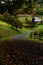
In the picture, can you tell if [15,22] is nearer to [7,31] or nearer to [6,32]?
[7,31]

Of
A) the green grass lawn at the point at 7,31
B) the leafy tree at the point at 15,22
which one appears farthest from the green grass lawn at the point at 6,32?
the leafy tree at the point at 15,22

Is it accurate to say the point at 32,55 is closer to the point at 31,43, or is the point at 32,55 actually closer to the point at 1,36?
the point at 31,43

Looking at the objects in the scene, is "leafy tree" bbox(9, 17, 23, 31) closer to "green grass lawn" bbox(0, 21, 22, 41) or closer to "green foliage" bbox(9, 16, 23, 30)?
"green foliage" bbox(9, 16, 23, 30)

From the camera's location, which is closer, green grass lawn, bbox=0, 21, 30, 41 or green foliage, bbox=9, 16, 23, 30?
green grass lawn, bbox=0, 21, 30, 41

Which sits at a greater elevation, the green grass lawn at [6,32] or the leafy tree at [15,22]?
the leafy tree at [15,22]

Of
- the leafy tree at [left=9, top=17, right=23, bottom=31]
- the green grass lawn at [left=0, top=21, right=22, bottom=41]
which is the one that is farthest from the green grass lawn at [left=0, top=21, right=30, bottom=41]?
the leafy tree at [left=9, top=17, right=23, bottom=31]

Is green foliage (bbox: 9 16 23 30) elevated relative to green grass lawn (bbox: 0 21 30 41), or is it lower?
elevated

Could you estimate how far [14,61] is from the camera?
29.4 feet

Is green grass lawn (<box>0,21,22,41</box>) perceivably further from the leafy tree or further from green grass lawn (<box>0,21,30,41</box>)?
the leafy tree

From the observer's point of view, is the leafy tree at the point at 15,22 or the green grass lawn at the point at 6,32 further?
the leafy tree at the point at 15,22

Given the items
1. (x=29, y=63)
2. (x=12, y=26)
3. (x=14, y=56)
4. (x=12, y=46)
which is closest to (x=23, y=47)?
(x=12, y=46)

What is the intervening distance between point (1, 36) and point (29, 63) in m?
3.60

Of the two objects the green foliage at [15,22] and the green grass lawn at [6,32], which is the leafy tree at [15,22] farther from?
the green grass lawn at [6,32]

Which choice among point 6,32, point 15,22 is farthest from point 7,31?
point 15,22
